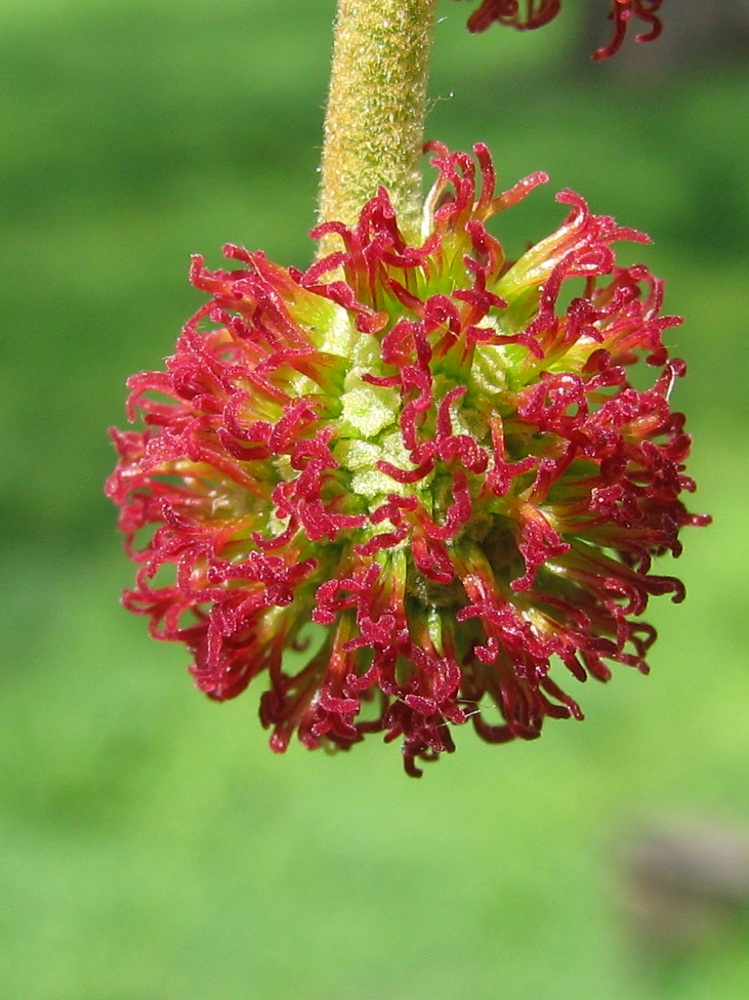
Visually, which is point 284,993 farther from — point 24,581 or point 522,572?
point 522,572

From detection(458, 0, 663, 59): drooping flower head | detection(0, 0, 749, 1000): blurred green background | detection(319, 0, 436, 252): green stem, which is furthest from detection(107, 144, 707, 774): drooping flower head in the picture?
detection(0, 0, 749, 1000): blurred green background

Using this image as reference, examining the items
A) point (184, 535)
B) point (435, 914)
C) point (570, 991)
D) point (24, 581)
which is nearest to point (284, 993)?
point (435, 914)

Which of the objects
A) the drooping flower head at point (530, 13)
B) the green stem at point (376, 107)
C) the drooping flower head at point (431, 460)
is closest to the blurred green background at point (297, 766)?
the drooping flower head at point (431, 460)

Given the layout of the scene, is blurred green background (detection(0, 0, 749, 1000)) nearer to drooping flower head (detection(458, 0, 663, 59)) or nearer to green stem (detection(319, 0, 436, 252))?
drooping flower head (detection(458, 0, 663, 59))

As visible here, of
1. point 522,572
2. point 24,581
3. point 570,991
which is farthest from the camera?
point 24,581

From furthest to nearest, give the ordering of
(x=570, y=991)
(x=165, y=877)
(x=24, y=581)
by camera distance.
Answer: (x=24, y=581)
(x=165, y=877)
(x=570, y=991)

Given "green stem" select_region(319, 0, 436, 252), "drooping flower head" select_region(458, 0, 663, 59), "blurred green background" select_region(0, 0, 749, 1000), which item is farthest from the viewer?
"blurred green background" select_region(0, 0, 749, 1000)

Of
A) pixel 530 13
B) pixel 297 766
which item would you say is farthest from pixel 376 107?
pixel 297 766

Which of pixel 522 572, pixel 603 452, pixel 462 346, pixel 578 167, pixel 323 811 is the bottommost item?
pixel 323 811
